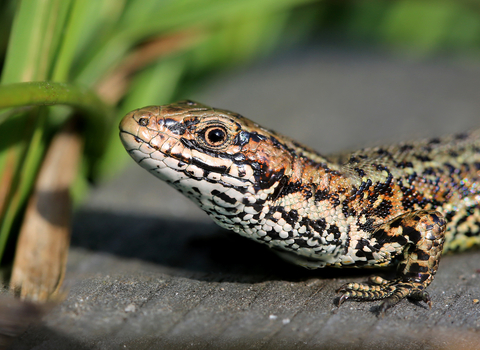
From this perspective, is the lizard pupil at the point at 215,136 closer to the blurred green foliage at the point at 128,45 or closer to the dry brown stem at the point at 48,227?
the blurred green foliage at the point at 128,45

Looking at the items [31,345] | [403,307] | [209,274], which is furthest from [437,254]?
[31,345]

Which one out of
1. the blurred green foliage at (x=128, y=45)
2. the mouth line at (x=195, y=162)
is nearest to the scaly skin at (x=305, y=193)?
the mouth line at (x=195, y=162)

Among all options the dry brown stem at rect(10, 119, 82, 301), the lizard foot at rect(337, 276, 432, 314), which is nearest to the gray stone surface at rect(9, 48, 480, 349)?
the lizard foot at rect(337, 276, 432, 314)

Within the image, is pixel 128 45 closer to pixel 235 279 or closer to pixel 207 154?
pixel 207 154

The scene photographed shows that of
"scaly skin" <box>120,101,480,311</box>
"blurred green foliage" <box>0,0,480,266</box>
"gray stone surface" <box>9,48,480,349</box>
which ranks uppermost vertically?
"blurred green foliage" <box>0,0,480,266</box>

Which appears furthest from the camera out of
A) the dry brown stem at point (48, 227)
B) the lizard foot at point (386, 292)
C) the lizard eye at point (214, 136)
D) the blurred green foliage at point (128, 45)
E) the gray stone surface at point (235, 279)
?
the blurred green foliage at point (128, 45)

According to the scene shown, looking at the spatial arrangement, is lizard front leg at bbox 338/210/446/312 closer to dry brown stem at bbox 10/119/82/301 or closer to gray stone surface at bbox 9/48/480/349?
gray stone surface at bbox 9/48/480/349

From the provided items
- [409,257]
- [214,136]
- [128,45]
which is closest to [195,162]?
[214,136]
